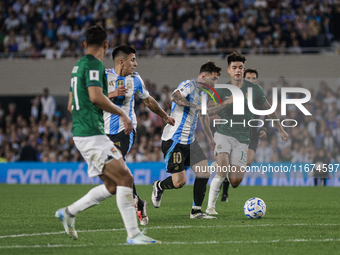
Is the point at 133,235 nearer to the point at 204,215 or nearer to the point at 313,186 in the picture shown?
the point at 204,215

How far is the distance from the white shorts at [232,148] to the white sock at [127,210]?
3.65 meters

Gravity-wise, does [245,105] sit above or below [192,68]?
below

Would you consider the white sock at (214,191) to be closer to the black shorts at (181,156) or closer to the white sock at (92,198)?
the black shorts at (181,156)

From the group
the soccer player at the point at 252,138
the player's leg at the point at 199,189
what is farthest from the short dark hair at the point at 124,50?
the soccer player at the point at 252,138

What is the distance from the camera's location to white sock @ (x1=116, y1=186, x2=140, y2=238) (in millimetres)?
5256

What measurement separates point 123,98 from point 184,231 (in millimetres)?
2116

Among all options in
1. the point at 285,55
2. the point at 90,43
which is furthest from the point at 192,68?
the point at 90,43

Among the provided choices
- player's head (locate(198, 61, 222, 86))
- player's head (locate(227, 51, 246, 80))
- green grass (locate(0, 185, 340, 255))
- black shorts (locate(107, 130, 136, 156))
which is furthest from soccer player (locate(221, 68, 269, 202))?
black shorts (locate(107, 130, 136, 156))

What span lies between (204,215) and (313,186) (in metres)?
8.95

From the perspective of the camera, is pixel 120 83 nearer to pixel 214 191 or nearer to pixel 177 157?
pixel 177 157

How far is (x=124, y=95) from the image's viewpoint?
734 cm

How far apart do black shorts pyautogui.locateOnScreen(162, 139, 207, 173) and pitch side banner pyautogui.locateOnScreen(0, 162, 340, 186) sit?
6.93m

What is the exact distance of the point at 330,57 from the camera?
64.6 feet

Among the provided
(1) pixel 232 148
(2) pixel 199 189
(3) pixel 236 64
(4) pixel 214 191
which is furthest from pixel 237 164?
(3) pixel 236 64
